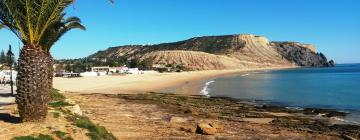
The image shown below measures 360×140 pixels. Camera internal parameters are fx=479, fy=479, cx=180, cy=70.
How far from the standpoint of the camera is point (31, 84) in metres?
12.4

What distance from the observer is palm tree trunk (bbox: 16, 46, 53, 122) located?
12.4 meters

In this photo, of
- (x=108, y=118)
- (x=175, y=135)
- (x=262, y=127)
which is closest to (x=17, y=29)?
(x=175, y=135)

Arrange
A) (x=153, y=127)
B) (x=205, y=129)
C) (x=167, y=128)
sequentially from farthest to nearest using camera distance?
(x=153, y=127) → (x=167, y=128) → (x=205, y=129)

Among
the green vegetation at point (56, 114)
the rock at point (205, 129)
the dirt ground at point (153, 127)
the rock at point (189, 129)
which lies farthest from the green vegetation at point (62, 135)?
the rock at point (189, 129)

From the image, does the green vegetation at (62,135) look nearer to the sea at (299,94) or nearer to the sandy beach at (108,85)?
the sea at (299,94)

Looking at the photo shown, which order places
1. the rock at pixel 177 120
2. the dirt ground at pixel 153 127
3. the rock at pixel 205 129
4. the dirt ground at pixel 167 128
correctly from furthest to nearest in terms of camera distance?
the rock at pixel 177 120, the rock at pixel 205 129, the dirt ground at pixel 167 128, the dirt ground at pixel 153 127

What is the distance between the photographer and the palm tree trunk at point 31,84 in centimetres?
1237

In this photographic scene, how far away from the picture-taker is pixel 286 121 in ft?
78.6

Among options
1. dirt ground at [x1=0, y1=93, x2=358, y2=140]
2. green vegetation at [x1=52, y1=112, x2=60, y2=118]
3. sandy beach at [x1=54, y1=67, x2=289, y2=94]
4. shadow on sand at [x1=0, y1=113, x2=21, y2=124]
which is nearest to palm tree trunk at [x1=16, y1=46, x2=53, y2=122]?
dirt ground at [x1=0, y1=93, x2=358, y2=140]

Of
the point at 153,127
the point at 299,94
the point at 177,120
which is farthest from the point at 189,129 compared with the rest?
the point at 299,94

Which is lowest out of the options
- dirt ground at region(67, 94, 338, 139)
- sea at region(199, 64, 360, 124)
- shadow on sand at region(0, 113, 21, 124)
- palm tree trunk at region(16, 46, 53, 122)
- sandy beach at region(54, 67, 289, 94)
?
sea at region(199, 64, 360, 124)

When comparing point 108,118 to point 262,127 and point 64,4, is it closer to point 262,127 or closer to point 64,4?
point 262,127

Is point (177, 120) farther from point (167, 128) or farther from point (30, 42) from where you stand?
point (30, 42)

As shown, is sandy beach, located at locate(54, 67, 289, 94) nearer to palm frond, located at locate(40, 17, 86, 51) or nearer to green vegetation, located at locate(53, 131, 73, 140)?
palm frond, located at locate(40, 17, 86, 51)
